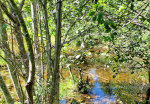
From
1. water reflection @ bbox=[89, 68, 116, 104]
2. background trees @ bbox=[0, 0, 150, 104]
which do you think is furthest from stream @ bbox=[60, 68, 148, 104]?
background trees @ bbox=[0, 0, 150, 104]

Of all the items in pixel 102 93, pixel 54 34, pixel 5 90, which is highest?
pixel 54 34

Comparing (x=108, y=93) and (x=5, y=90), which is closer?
(x=5, y=90)

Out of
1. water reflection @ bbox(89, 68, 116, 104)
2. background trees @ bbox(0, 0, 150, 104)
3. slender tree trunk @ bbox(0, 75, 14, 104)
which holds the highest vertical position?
background trees @ bbox(0, 0, 150, 104)

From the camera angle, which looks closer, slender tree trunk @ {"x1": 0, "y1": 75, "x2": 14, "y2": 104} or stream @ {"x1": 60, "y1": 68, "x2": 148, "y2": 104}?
slender tree trunk @ {"x1": 0, "y1": 75, "x2": 14, "y2": 104}

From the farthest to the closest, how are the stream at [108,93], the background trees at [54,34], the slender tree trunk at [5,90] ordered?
the stream at [108,93]
the slender tree trunk at [5,90]
the background trees at [54,34]

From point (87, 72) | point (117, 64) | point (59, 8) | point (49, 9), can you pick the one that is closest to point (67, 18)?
point (49, 9)

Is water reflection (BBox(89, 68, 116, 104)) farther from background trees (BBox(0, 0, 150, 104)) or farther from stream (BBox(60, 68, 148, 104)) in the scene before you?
background trees (BBox(0, 0, 150, 104))

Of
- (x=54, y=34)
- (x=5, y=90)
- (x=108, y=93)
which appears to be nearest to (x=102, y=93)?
(x=108, y=93)

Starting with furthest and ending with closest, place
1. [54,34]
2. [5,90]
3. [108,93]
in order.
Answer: [108,93], [5,90], [54,34]

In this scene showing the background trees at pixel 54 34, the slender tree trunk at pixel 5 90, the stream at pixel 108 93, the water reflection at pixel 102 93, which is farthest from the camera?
the water reflection at pixel 102 93

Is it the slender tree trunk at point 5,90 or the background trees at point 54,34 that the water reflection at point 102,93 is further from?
the slender tree trunk at point 5,90

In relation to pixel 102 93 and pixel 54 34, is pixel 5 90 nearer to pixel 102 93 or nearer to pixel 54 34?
pixel 54 34

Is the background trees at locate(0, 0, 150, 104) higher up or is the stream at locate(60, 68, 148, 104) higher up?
the background trees at locate(0, 0, 150, 104)

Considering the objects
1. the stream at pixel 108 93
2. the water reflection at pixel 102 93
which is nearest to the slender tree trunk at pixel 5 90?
the stream at pixel 108 93
